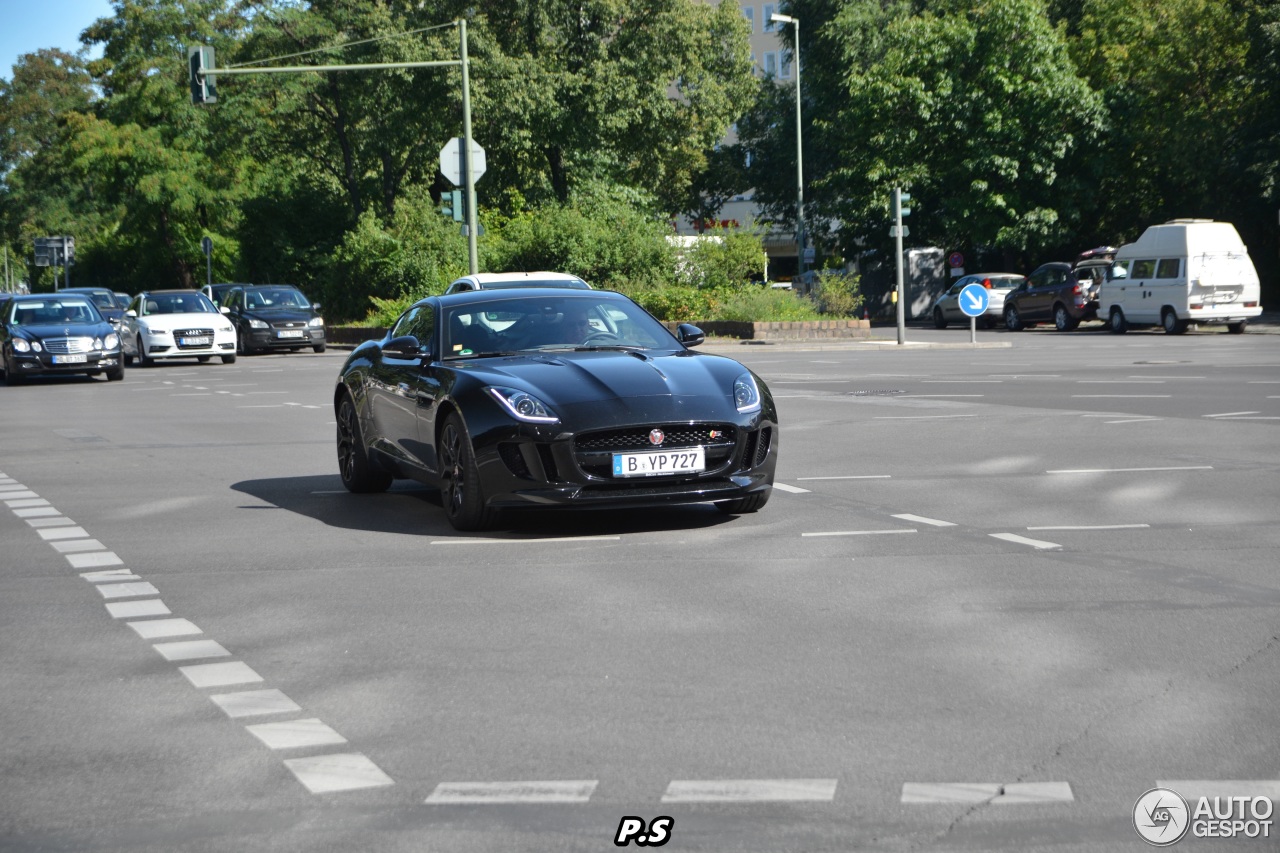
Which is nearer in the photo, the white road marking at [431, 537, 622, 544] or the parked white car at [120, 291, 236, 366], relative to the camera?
the white road marking at [431, 537, 622, 544]

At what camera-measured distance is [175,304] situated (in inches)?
1453

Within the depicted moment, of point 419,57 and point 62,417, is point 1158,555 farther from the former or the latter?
point 419,57

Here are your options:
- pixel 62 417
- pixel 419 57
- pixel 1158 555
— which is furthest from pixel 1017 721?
pixel 419 57

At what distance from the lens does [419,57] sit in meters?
51.0

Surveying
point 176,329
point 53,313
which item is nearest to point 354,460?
point 53,313

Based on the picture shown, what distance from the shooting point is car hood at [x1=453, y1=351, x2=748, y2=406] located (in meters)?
9.53

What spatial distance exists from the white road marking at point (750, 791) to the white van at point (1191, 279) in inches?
1436

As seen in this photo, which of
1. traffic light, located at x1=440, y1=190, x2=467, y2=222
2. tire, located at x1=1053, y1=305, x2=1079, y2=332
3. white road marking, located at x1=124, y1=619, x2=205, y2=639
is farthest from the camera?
tire, located at x1=1053, y1=305, x2=1079, y2=332

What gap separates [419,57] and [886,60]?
1626cm

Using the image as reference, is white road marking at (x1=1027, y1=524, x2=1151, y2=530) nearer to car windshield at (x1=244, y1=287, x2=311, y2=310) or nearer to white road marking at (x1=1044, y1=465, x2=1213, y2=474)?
white road marking at (x1=1044, y1=465, x2=1213, y2=474)

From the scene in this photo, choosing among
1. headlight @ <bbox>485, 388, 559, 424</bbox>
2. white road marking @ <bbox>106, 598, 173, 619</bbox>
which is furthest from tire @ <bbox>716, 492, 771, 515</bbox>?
white road marking @ <bbox>106, 598, 173, 619</bbox>

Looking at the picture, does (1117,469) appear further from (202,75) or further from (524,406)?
(202,75)

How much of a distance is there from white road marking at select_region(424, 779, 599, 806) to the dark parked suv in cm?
4157

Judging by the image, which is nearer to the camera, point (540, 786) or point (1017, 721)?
point (540, 786)
